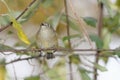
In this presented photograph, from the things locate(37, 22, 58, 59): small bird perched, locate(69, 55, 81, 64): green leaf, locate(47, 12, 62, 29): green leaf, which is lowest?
locate(69, 55, 81, 64): green leaf

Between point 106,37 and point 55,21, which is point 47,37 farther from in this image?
point 106,37

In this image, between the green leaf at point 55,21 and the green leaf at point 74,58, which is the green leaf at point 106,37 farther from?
the green leaf at point 55,21

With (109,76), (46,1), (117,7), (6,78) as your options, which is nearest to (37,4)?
(46,1)

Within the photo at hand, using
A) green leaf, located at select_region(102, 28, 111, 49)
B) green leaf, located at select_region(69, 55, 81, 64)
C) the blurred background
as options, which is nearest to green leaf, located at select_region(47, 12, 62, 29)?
the blurred background

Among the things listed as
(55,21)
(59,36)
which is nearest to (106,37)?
(59,36)

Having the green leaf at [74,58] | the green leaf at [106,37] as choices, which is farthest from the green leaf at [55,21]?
the green leaf at [106,37]

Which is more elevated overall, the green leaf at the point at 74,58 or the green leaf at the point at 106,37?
the green leaf at the point at 106,37

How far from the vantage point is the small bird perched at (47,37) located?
669mm

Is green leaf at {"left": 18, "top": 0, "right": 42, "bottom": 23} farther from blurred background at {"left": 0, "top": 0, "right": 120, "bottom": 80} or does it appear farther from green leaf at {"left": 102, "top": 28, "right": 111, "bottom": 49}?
green leaf at {"left": 102, "top": 28, "right": 111, "bottom": 49}

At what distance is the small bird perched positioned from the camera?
669 millimetres

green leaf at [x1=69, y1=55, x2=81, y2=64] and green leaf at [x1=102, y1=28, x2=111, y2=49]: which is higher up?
green leaf at [x1=102, y1=28, x2=111, y2=49]

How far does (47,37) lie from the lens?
68 centimetres

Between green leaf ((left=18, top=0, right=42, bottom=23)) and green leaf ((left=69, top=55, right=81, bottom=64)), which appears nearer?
green leaf ((left=18, top=0, right=42, bottom=23))

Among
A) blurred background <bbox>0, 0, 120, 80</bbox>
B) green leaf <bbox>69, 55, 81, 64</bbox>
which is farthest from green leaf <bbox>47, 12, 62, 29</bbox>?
green leaf <bbox>69, 55, 81, 64</bbox>
